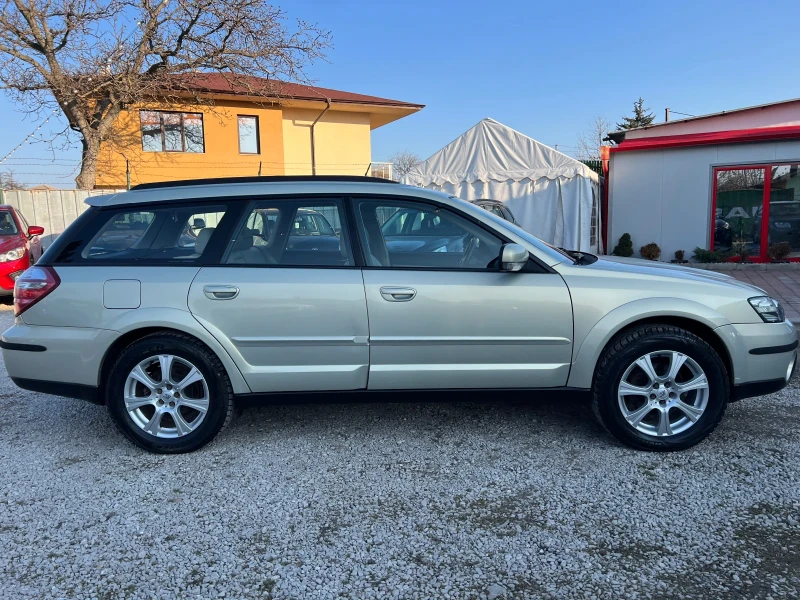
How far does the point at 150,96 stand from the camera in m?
18.6

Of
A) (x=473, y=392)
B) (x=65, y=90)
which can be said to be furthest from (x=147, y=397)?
(x=65, y=90)

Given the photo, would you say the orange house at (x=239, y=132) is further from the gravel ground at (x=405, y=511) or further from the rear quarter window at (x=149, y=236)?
the gravel ground at (x=405, y=511)

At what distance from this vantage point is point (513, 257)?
3363 millimetres

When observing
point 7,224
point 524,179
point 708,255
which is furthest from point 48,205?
point 708,255

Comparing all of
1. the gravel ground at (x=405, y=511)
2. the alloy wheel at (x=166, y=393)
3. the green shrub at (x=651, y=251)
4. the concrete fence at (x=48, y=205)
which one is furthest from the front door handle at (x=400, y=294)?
the concrete fence at (x=48, y=205)

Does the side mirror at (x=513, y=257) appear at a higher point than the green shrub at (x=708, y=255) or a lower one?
higher

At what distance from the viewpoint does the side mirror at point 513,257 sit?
3.37 meters

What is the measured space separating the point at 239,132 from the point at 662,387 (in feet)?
69.3

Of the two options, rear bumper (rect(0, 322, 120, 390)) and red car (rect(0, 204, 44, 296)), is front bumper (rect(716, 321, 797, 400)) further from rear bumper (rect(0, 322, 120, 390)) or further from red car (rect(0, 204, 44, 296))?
red car (rect(0, 204, 44, 296))

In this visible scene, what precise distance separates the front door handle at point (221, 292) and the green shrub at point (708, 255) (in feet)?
A: 40.3

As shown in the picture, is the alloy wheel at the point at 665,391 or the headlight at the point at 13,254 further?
the headlight at the point at 13,254

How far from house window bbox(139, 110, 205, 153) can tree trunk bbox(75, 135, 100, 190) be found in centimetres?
243

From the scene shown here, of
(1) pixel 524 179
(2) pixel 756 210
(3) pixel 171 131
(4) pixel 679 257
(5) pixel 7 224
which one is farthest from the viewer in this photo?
(3) pixel 171 131

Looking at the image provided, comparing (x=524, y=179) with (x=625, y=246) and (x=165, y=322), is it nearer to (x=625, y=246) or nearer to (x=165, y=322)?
(x=625, y=246)
